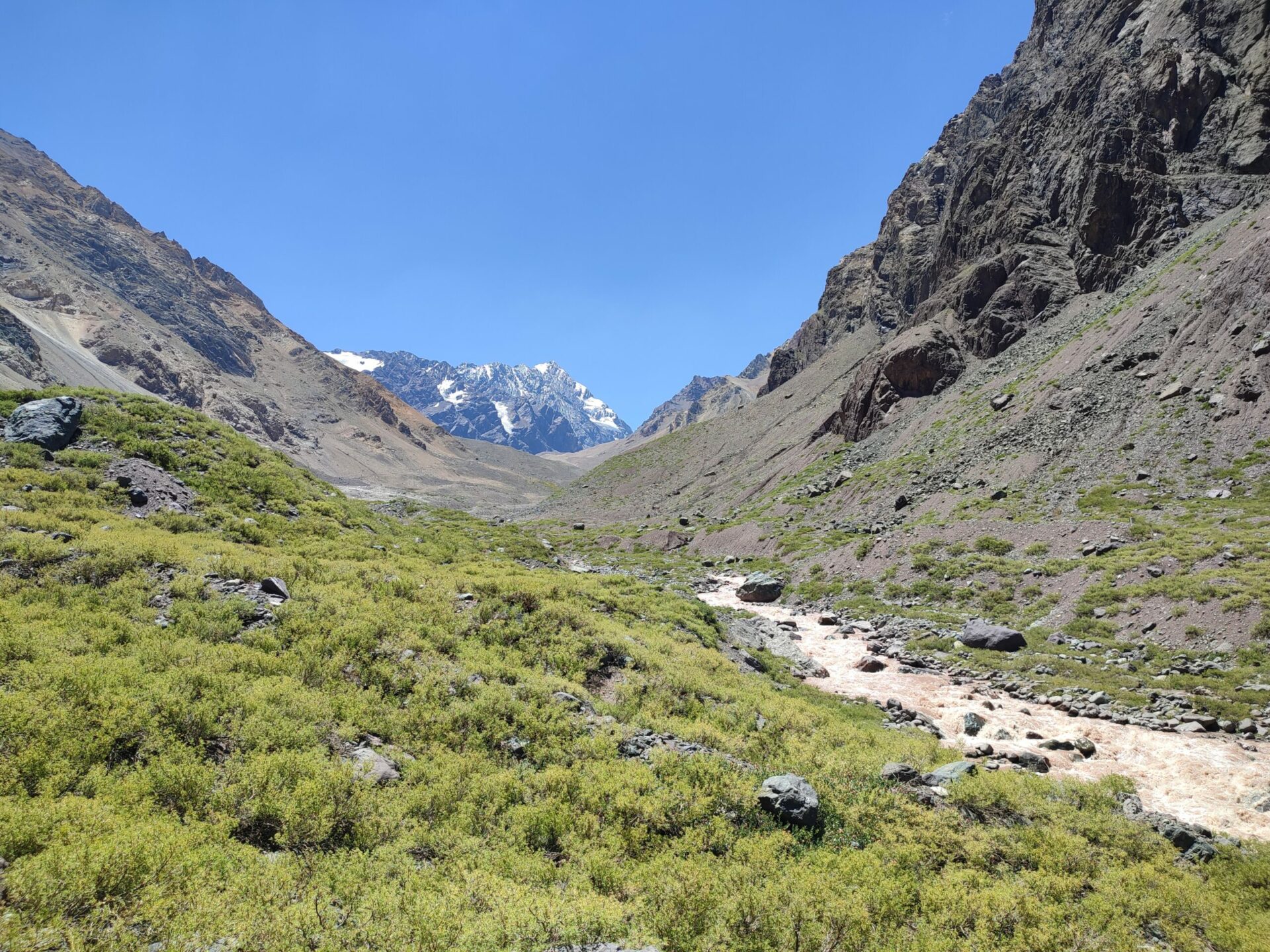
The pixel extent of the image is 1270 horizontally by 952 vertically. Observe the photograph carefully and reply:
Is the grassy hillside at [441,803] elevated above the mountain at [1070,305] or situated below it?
below

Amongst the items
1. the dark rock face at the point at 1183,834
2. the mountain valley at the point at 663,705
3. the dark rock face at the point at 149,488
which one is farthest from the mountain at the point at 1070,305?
the dark rock face at the point at 149,488

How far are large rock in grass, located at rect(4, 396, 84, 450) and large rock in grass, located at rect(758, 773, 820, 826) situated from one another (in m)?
25.1

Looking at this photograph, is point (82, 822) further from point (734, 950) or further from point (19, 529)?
point (19, 529)

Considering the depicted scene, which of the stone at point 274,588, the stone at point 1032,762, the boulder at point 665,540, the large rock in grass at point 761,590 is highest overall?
the boulder at point 665,540

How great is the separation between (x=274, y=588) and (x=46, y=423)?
13.6 metres


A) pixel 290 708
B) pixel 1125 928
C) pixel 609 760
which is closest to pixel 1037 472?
pixel 1125 928

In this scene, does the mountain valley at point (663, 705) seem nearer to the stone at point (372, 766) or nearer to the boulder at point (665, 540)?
the stone at point (372, 766)

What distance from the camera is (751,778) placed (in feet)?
34.8

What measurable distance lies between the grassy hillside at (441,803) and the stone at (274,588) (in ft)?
1.48

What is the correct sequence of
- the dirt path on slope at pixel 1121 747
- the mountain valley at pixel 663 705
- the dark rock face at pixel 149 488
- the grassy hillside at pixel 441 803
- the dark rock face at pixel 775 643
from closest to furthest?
the grassy hillside at pixel 441 803, the mountain valley at pixel 663 705, the dirt path on slope at pixel 1121 747, the dark rock face at pixel 149 488, the dark rock face at pixel 775 643

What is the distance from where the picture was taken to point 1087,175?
72125 millimetres

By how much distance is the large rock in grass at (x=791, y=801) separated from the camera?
378 inches

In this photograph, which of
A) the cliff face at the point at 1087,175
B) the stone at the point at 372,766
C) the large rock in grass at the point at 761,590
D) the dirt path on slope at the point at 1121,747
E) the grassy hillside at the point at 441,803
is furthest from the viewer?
the cliff face at the point at 1087,175

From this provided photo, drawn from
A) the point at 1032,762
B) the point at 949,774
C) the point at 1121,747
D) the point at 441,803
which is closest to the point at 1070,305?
the point at 1121,747
